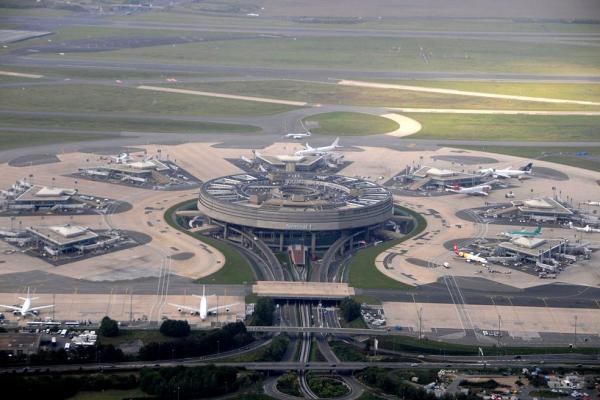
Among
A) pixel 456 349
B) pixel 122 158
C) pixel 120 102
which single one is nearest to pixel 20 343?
pixel 456 349

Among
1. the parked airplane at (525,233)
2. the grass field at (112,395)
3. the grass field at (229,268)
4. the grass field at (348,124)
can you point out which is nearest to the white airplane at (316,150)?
the grass field at (348,124)

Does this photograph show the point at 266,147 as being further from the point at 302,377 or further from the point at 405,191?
the point at 302,377

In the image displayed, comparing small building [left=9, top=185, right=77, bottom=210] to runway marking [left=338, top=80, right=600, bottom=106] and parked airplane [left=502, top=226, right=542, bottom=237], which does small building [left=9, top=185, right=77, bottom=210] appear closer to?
parked airplane [left=502, top=226, right=542, bottom=237]

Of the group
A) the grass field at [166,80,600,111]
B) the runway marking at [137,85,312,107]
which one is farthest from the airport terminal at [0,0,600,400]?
the grass field at [166,80,600,111]

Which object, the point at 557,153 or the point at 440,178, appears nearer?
the point at 440,178

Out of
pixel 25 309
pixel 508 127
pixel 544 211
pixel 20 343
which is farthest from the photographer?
pixel 508 127

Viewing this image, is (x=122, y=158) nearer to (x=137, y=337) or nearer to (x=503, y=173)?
(x=503, y=173)

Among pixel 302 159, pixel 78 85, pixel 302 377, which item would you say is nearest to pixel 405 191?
pixel 302 159
